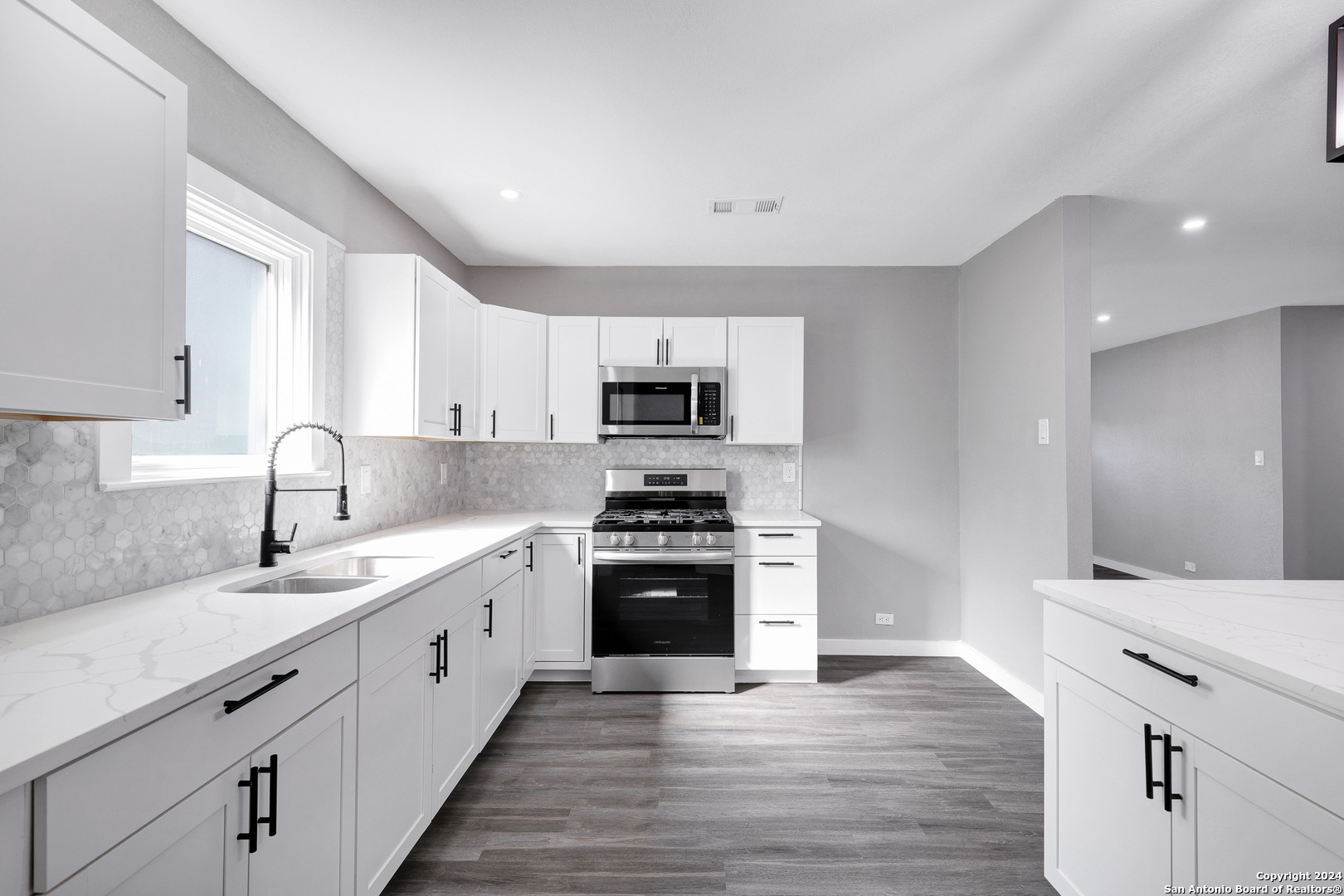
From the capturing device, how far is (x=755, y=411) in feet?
11.6

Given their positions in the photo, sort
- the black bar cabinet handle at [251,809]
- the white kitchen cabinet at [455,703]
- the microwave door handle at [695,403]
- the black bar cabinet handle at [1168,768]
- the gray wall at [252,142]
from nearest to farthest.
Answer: the black bar cabinet handle at [251,809] < the black bar cabinet handle at [1168,768] < the gray wall at [252,142] < the white kitchen cabinet at [455,703] < the microwave door handle at [695,403]

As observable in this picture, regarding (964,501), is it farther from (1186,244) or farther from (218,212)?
(218,212)

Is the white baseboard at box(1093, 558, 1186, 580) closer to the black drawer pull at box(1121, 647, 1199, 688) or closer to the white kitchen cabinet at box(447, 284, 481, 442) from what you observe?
the black drawer pull at box(1121, 647, 1199, 688)

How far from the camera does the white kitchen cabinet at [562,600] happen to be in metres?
3.21

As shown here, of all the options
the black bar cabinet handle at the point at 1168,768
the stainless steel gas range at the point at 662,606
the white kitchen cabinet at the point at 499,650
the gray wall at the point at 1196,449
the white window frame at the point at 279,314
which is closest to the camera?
the black bar cabinet handle at the point at 1168,768

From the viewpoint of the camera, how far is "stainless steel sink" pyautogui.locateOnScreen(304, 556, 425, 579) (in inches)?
77.6

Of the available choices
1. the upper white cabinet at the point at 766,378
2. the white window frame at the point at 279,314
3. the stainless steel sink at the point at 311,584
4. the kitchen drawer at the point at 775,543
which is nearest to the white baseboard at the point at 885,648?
the kitchen drawer at the point at 775,543

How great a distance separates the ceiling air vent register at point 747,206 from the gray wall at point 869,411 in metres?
0.90

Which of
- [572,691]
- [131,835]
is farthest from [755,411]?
[131,835]

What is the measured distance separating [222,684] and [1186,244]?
488cm

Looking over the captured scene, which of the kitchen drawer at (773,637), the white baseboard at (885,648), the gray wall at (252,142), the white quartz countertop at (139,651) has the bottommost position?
the white baseboard at (885,648)

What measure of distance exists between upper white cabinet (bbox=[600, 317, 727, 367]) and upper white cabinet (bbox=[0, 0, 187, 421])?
2399 mm

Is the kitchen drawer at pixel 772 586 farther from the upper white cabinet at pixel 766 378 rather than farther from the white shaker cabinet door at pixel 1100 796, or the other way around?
the white shaker cabinet door at pixel 1100 796

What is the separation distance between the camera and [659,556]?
3.14 m
